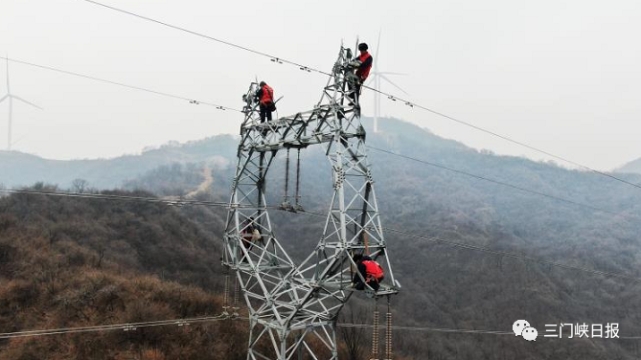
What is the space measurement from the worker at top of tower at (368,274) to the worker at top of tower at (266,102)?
7.97 metres

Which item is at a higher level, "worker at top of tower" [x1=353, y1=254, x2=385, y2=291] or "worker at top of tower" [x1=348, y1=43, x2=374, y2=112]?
"worker at top of tower" [x1=348, y1=43, x2=374, y2=112]

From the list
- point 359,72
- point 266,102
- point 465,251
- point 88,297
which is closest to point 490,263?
point 465,251

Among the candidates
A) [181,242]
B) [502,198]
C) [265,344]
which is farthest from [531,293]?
[502,198]

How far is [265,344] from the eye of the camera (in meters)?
30.2

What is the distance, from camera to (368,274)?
515 inches

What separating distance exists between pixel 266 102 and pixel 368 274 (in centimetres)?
878

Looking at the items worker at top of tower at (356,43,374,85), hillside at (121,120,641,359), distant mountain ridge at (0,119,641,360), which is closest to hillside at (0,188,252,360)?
distant mountain ridge at (0,119,641,360)

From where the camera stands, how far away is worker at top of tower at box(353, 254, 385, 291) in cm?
1300

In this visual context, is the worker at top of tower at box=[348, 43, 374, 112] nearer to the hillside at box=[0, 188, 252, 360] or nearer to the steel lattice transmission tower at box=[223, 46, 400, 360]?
the steel lattice transmission tower at box=[223, 46, 400, 360]

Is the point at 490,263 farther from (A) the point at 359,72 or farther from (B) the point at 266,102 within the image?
(A) the point at 359,72

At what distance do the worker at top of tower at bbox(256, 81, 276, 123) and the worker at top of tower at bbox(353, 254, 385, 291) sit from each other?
7.97 metres

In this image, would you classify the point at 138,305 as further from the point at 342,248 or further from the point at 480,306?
the point at 480,306

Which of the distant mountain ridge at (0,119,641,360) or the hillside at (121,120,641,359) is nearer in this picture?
the distant mountain ridge at (0,119,641,360)

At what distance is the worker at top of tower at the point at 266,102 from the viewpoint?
60.7 ft
